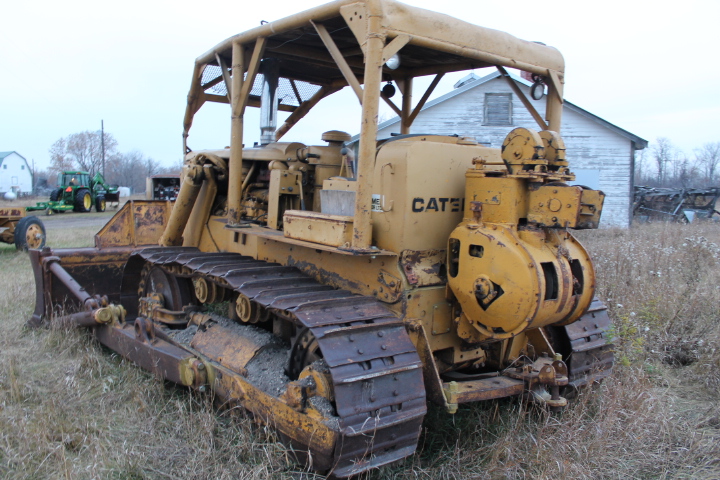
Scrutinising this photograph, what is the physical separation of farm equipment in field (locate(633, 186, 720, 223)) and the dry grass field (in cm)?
1810

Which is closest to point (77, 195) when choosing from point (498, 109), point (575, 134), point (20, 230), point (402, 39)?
point (20, 230)

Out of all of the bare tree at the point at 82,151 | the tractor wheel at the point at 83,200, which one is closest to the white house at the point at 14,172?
the bare tree at the point at 82,151

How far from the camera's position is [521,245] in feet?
11.2

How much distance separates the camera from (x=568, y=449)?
3611 millimetres

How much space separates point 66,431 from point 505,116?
49.2 feet

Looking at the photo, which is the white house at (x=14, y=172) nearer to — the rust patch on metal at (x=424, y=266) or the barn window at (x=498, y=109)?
the barn window at (x=498, y=109)

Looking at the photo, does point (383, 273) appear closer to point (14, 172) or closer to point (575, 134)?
point (575, 134)

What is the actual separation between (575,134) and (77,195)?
2243 centimetres

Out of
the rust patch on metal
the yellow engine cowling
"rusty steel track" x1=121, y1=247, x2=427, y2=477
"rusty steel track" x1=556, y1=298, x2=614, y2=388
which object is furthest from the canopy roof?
"rusty steel track" x1=556, y1=298, x2=614, y2=388

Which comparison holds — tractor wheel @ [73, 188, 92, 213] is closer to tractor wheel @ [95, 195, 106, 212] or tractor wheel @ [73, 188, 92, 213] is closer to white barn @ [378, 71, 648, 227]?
tractor wheel @ [95, 195, 106, 212]

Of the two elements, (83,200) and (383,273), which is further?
(83,200)

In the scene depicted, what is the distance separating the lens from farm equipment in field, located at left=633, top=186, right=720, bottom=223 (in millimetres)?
21703

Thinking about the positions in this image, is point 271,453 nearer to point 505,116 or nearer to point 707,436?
point 707,436

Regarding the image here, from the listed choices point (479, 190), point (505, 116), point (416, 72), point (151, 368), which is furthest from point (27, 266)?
point (505, 116)
